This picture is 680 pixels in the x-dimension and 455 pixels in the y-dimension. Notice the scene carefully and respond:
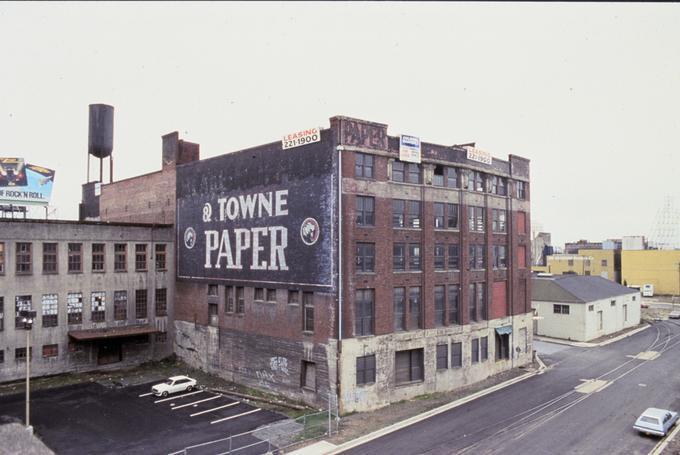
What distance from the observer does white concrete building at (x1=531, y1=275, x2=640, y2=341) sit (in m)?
62.0

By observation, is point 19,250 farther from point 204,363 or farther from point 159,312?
point 204,363

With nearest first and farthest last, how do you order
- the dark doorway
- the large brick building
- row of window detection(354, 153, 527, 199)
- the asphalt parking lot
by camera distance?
the asphalt parking lot, the large brick building, row of window detection(354, 153, 527, 199), the dark doorway

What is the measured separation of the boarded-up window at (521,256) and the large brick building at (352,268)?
0.41 metres

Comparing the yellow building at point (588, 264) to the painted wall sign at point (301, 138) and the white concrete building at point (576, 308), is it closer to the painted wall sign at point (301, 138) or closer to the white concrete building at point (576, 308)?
the white concrete building at point (576, 308)

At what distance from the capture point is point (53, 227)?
4488 cm

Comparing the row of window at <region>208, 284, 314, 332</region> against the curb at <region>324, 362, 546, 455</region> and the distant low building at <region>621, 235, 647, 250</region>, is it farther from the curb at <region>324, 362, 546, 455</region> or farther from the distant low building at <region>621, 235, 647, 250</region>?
the distant low building at <region>621, 235, 647, 250</region>

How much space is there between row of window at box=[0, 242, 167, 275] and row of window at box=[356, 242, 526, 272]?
2463 centimetres

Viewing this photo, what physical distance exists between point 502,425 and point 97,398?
29365 mm

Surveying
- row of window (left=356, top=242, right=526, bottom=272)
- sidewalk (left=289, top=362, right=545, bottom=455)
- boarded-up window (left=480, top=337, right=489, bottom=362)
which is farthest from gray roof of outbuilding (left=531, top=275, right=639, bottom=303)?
boarded-up window (left=480, top=337, right=489, bottom=362)

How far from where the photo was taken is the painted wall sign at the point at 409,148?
37.8 m

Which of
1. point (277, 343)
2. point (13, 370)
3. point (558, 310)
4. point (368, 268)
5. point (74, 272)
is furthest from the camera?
point (558, 310)

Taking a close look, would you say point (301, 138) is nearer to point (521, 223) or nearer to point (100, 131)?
point (521, 223)

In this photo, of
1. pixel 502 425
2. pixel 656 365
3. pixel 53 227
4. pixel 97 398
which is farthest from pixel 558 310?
pixel 53 227

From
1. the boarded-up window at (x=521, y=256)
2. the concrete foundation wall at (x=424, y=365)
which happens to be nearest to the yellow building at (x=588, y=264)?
the boarded-up window at (x=521, y=256)
